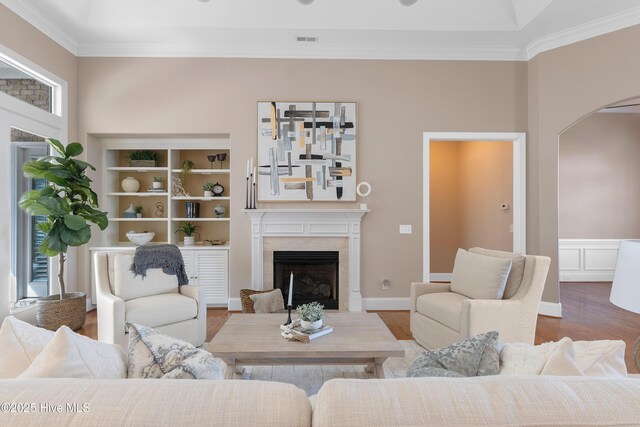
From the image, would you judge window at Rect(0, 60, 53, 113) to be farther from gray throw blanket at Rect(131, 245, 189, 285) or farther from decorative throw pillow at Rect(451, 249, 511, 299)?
decorative throw pillow at Rect(451, 249, 511, 299)

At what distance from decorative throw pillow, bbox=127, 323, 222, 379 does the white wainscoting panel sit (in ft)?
23.1

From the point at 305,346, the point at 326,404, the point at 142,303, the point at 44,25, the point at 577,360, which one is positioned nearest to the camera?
the point at 326,404

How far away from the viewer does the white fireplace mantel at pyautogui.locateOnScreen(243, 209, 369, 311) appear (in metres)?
4.70

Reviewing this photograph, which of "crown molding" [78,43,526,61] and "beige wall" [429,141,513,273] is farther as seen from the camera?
"beige wall" [429,141,513,273]

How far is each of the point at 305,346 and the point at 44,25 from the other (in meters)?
4.52

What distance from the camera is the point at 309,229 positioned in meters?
4.74

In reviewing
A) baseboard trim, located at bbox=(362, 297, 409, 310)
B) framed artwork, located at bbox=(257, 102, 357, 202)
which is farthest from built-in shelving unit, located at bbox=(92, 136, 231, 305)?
baseboard trim, located at bbox=(362, 297, 409, 310)

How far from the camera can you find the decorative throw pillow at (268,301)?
4281 millimetres

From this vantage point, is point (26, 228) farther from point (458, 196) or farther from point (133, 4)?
point (458, 196)

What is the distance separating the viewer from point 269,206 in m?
4.81

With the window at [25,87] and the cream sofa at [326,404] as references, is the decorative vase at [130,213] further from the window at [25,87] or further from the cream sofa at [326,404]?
the cream sofa at [326,404]

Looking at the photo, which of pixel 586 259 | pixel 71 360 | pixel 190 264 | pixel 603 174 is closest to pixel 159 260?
pixel 190 264

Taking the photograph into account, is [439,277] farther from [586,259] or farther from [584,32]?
[584,32]

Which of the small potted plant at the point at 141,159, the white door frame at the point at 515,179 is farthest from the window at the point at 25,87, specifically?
the white door frame at the point at 515,179
